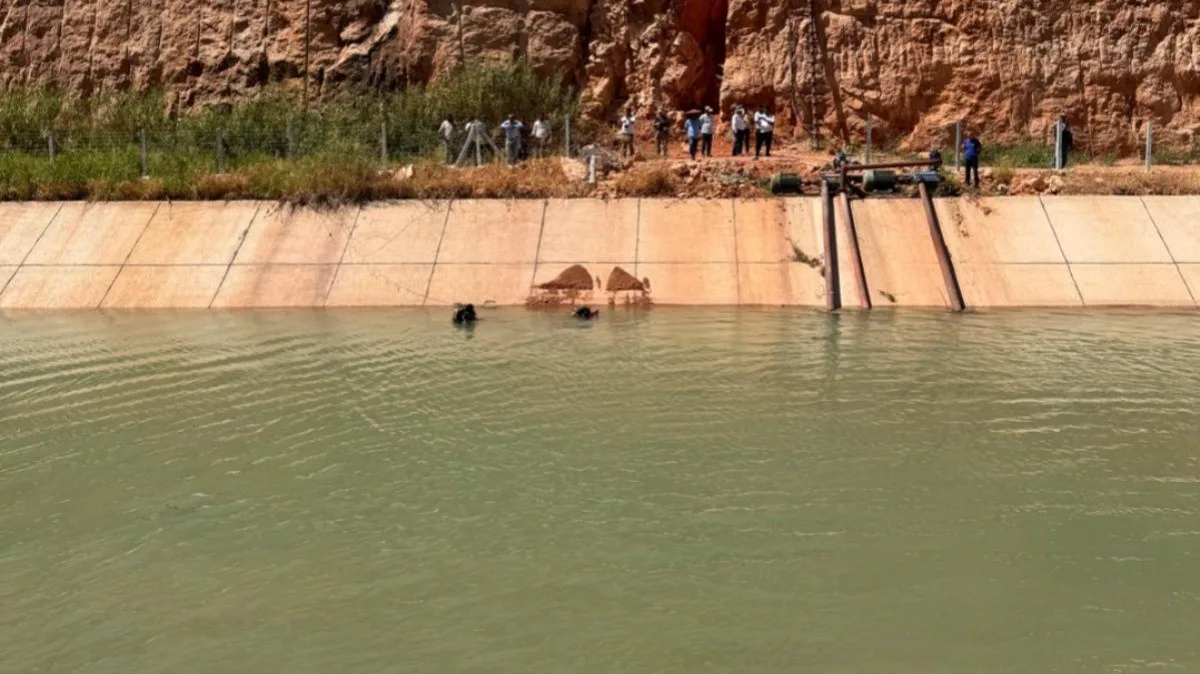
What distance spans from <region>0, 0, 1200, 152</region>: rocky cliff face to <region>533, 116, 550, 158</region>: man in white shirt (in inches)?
96.6

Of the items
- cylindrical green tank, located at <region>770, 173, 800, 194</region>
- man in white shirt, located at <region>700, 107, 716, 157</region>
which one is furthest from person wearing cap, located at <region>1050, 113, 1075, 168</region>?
→ man in white shirt, located at <region>700, 107, 716, 157</region>

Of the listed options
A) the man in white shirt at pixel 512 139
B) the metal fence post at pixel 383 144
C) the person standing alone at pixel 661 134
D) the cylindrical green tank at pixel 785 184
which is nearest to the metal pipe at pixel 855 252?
the cylindrical green tank at pixel 785 184

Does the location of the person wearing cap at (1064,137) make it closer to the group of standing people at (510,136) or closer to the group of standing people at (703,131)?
the group of standing people at (703,131)

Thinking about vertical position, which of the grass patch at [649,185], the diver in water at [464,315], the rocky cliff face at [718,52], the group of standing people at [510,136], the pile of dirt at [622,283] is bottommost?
the diver in water at [464,315]

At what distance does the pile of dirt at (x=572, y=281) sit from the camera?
1669cm

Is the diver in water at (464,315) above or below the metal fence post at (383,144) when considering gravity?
below

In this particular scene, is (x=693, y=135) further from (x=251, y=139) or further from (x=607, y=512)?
(x=607, y=512)

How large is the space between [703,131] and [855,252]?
698 centimetres

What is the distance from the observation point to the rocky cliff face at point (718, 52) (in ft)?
76.5

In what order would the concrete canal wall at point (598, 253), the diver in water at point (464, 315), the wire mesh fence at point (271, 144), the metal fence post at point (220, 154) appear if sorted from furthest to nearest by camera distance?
the wire mesh fence at point (271, 144) → the metal fence post at point (220, 154) → the concrete canal wall at point (598, 253) → the diver in water at point (464, 315)

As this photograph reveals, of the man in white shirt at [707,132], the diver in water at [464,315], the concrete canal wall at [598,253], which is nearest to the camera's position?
the diver in water at [464,315]

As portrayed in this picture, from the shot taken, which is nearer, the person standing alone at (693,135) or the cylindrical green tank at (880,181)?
the cylindrical green tank at (880,181)

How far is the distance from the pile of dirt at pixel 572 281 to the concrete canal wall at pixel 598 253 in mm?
114

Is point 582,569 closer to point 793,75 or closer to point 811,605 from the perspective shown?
point 811,605
